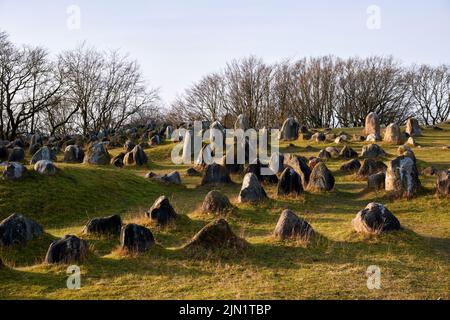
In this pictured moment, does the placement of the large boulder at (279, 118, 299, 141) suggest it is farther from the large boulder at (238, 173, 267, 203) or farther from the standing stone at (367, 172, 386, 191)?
the large boulder at (238, 173, 267, 203)

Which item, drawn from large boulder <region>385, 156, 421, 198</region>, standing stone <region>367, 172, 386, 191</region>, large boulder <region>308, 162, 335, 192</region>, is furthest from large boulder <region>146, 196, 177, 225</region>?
standing stone <region>367, 172, 386, 191</region>

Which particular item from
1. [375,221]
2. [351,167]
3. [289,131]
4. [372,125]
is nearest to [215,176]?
[351,167]

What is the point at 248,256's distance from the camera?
1091 centimetres

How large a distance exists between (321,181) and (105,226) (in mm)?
8599

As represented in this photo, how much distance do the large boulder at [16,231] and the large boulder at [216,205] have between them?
490cm

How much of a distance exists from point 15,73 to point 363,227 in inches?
1396

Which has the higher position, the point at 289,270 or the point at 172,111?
the point at 172,111

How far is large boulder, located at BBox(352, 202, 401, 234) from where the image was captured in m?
12.0

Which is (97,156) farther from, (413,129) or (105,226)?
(413,129)

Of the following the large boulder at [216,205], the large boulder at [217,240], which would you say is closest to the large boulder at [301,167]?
the large boulder at [216,205]

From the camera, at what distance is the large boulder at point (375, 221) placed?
12.0 metres

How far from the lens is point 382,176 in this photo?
18.1 m
